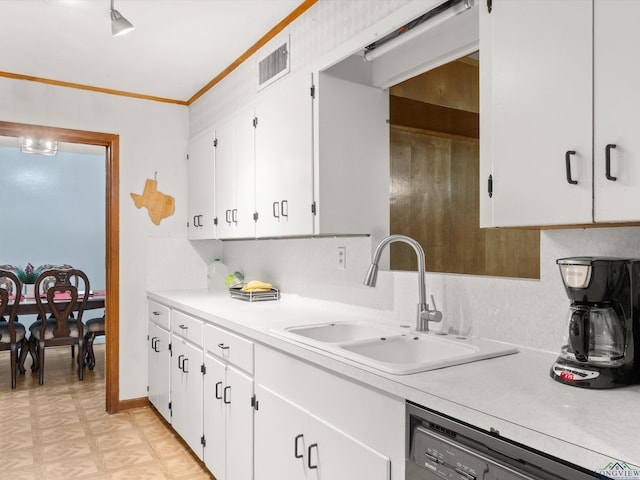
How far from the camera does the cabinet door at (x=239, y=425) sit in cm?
206

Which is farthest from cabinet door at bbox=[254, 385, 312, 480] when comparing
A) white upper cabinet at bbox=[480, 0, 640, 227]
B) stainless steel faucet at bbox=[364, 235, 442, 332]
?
white upper cabinet at bbox=[480, 0, 640, 227]

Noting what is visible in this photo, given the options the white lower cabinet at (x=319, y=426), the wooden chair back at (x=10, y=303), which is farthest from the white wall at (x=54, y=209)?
the white lower cabinet at (x=319, y=426)

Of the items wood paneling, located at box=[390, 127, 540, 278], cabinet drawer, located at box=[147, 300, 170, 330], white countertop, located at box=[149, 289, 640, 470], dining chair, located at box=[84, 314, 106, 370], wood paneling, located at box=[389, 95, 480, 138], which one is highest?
wood paneling, located at box=[389, 95, 480, 138]

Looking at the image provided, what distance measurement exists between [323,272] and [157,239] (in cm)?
167

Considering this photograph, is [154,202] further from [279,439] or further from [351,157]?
[279,439]

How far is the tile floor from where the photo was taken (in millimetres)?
2623

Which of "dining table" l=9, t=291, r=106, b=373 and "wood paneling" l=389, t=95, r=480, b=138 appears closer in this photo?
"wood paneling" l=389, t=95, r=480, b=138

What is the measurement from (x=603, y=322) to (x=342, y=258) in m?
1.50

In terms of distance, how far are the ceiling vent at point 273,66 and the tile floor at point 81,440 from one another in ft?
7.11

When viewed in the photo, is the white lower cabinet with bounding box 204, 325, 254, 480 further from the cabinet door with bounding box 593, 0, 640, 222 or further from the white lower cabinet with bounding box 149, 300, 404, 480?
the cabinet door with bounding box 593, 0, 640, 222

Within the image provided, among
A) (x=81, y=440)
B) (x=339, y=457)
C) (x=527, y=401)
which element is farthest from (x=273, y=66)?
(x=81, y=440)

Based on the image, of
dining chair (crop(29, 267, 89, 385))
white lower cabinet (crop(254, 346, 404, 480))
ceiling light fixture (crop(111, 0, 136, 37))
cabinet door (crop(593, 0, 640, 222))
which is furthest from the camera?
dining chair (crop(29, 267, 89, 385))

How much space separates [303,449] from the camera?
1652mm

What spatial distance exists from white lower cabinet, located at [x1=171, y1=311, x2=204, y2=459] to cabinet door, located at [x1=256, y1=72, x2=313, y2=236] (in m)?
0.74
